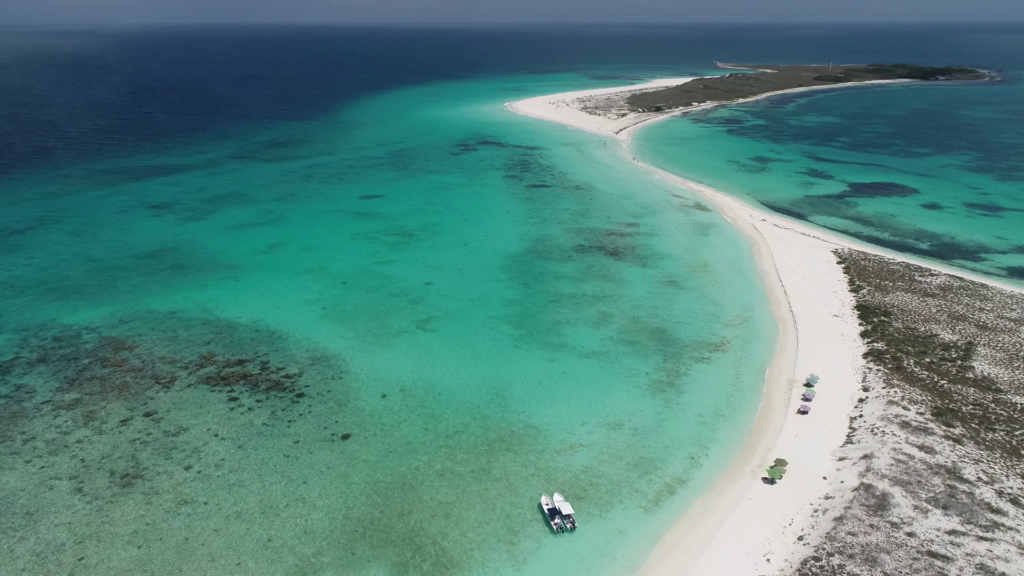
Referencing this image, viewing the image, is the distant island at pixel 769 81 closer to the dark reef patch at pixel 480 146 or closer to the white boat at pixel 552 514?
the dark reef patch at pixel 480 146

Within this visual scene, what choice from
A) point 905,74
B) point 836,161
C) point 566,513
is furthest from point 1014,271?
point 905,74

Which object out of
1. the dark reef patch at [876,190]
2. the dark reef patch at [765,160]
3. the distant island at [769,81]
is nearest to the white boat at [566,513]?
the dark reef patch at [876,190]

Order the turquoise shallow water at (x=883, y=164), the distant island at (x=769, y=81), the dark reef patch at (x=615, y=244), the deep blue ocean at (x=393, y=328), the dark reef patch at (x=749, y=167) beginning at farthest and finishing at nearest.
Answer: the distant island at (x=769, y=81) < the dark reef patch at (x=749, y=167) < the turquoise shallow water at (x=883, y=164) < the dark reef patch at (x=615, y=244) < the deep blue ocean at (x=393, y=328)

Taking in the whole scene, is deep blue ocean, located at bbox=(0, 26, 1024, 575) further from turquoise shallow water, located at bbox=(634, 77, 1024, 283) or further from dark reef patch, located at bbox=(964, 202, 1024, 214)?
dark reef patch, located at bbox=(964, 202, 1024, 214)

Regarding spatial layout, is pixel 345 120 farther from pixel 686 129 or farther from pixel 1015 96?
pixel 1015 96

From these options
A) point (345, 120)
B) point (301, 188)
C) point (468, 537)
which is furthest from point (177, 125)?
point (468, 537)

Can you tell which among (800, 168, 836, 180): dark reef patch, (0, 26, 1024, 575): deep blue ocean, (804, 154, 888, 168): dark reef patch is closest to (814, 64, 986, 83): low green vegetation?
(0, 26, 1024, 575): deep blue ocean
